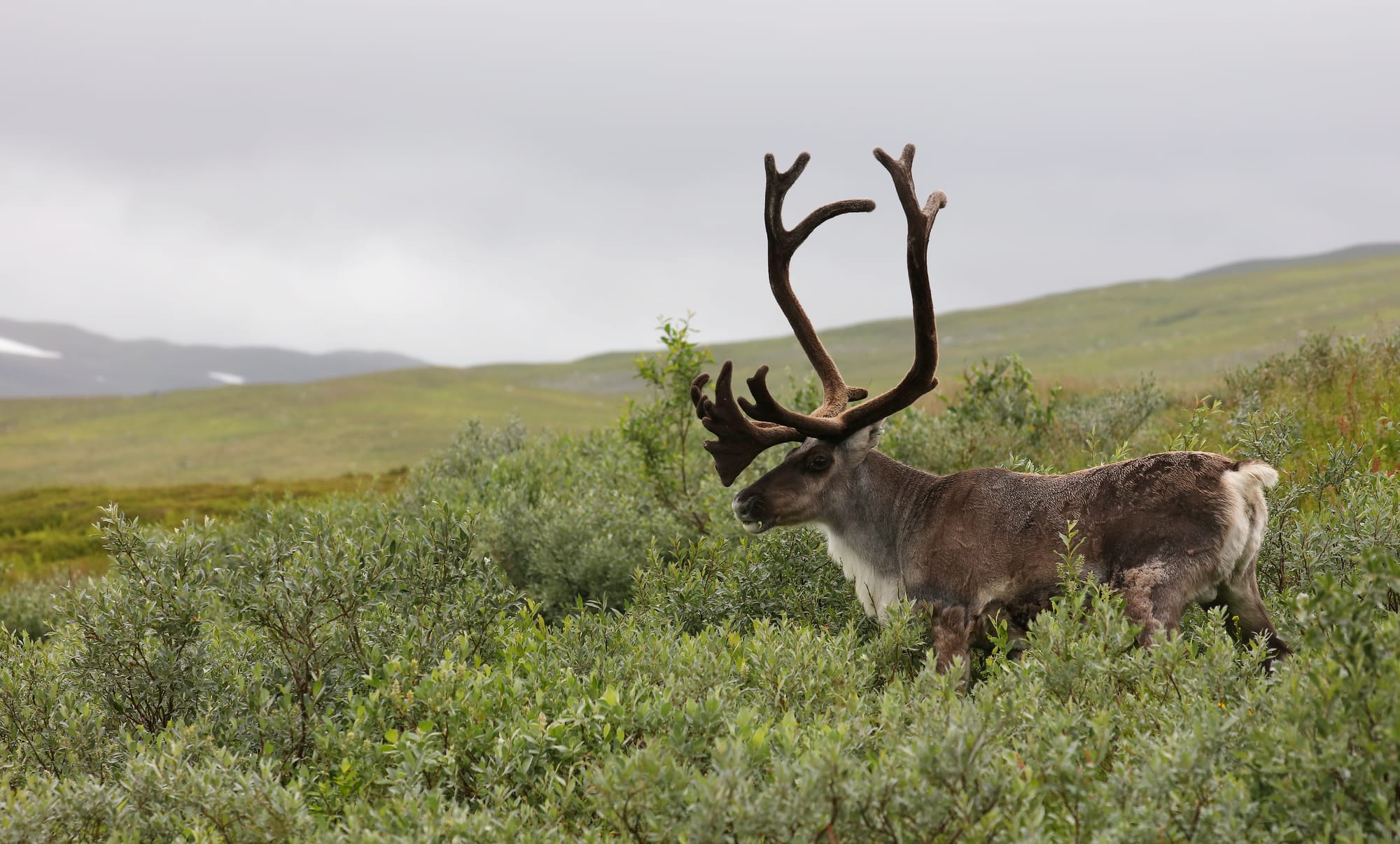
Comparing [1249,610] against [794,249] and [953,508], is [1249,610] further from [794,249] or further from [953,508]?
[794,249]

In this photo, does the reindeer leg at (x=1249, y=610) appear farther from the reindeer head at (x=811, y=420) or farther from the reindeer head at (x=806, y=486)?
the reindeer head at (x=806, y=486)

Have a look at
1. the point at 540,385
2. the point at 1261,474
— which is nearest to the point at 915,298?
the point at 1261,474

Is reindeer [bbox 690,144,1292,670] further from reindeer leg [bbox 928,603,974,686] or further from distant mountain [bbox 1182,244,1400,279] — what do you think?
distant mountain [bbox 1182,244,1400,279]

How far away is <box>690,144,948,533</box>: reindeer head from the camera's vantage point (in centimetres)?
656

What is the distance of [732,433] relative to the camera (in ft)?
23.1

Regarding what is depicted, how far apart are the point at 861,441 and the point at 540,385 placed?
132 m

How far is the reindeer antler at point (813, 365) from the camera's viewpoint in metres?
6.54

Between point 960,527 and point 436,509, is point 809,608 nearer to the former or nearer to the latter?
point 960,527

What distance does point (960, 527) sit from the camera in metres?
6.09

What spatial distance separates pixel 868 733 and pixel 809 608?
2.99 m

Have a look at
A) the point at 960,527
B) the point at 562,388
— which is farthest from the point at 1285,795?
the point at 562,388

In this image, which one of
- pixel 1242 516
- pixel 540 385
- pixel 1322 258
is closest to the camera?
pixel 1242 516

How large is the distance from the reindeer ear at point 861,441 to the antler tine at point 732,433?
0.34 meters

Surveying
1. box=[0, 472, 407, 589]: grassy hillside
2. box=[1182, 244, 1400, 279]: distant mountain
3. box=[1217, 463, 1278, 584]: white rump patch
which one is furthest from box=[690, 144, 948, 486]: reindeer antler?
box=[1182, 244, 1400, 279]: distant mountain
